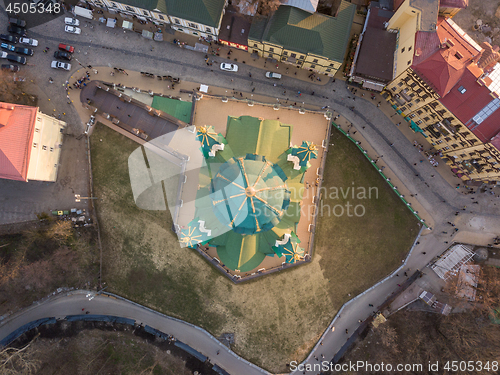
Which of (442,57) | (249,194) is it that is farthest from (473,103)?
(249,194)

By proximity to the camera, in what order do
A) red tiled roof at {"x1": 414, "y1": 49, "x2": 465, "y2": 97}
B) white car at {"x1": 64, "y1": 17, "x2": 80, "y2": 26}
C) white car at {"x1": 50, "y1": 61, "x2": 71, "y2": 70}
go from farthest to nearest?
white car at {"x1": 64, "y1": 17, "x2": 80, "y2": 26} < white car at {"x1": 50, "y1": 61, "x2": 71, "y2": 70} < red tiled roof at {"x1": 414, "y1": 49, "x2": 465, "y2": 97}

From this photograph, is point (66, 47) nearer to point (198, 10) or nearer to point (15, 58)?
point (15, 58)

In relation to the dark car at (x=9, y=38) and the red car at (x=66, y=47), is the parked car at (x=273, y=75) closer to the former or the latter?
the red car at (x=66, y=47)

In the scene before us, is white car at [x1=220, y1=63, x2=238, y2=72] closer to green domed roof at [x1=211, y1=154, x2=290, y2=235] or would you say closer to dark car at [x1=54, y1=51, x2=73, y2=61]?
green domed roof at [x1=211, y1=154, x2=290, y2=235]

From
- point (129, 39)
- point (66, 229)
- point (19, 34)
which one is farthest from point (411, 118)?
point (19, 34)

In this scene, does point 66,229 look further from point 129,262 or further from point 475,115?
point 475,115

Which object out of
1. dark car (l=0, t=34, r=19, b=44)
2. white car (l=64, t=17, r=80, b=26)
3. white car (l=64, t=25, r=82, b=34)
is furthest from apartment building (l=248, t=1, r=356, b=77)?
dark car (l=0, t=34, r=19, b=44)
